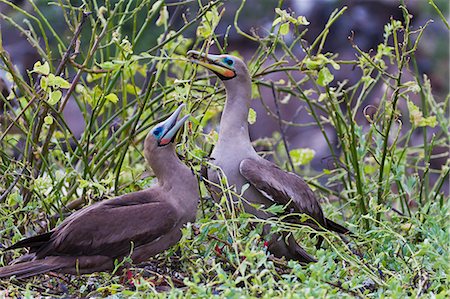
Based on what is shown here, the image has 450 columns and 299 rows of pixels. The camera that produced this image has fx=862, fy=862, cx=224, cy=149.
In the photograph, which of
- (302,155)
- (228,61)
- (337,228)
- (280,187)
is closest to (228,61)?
(228,61)

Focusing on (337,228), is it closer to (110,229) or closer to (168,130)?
(168,130)

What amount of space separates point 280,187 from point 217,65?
0.35 m

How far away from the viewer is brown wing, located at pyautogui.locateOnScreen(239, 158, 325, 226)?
2107 millimetres

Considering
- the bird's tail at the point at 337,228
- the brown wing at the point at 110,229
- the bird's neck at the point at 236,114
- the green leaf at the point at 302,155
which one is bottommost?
the bird's tail at the point at 337,228

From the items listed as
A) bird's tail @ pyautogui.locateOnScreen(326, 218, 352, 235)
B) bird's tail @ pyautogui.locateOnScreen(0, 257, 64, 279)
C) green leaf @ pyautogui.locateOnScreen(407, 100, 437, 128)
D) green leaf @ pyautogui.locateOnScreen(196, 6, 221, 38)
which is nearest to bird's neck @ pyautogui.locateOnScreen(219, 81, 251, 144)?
green leaf @ pyautogui.locateOnScreen(196, 6, 221, 38)

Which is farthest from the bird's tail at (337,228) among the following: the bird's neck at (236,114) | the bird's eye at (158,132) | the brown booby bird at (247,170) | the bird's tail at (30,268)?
the bird's tail at (30,268)

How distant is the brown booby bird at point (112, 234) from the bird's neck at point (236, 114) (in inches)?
7.7

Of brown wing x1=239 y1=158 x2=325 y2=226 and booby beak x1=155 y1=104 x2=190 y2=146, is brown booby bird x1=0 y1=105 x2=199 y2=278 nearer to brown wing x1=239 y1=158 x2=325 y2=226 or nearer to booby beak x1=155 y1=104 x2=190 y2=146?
booby beak x1=155 y1=104 x2=190 y2=146

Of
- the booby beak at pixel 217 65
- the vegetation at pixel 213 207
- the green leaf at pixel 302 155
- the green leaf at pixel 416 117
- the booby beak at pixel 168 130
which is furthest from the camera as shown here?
the green leaf at pixel 302 155

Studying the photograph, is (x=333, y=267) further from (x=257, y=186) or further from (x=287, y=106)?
(x=287, y=106)

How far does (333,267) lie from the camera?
1787 mm

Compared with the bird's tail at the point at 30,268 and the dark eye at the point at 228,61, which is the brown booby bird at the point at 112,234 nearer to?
the bird's tail at the point at 30,268

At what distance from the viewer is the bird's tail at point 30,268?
189 centimetres

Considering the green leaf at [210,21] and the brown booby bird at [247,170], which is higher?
the green leaf at [210,21]
